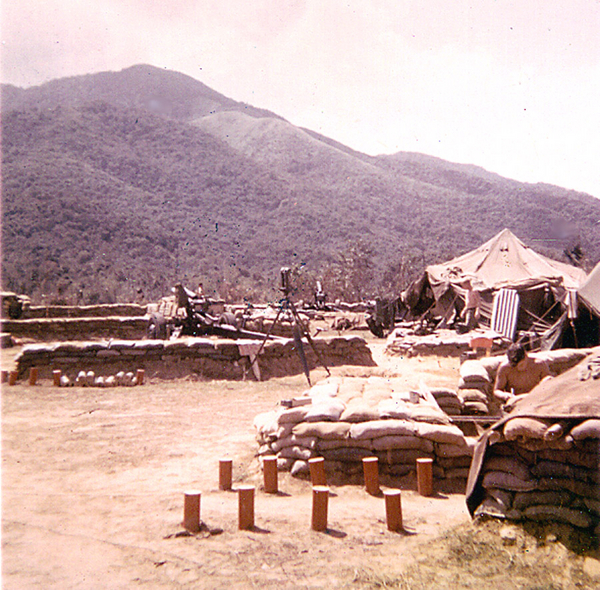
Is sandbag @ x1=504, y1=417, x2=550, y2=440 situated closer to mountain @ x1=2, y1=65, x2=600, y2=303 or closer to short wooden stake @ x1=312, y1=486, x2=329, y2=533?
short wooden stake @ x1=312, y1=486, x2=329, y2=533

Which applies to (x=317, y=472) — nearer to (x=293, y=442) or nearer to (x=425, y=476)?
(x=293, y=442)

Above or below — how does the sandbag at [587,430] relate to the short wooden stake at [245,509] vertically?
above

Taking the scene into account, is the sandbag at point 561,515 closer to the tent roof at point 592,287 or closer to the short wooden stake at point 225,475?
the short wooden stake at point 225,475

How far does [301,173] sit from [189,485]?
78.2 meters

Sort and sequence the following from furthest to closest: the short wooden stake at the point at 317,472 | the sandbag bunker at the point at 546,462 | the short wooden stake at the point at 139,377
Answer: the short wooden stake at the point at 139,377 → the short wooden stake at the point at 317,472 → the sandbag bunker at the point at 546,462

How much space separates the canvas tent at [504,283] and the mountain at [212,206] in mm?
14517

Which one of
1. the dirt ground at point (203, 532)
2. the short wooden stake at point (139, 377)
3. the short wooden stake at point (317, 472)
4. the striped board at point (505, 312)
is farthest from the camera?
the striped board at point (505, 312)

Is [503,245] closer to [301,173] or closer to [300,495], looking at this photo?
[300,495]

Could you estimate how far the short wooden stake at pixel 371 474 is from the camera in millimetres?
4602

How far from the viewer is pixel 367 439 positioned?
16.4 feet

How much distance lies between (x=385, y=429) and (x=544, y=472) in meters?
1.75

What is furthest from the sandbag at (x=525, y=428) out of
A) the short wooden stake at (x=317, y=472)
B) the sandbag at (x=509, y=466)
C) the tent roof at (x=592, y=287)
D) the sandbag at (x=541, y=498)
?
the tent roof at (x=592, y=287)

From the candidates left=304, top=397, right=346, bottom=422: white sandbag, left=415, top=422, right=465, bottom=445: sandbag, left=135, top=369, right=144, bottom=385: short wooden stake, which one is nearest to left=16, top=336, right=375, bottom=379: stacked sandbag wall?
left=135, top=369, right=144, bottom=385: short wooden stake

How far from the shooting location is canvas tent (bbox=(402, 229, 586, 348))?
588 inches
